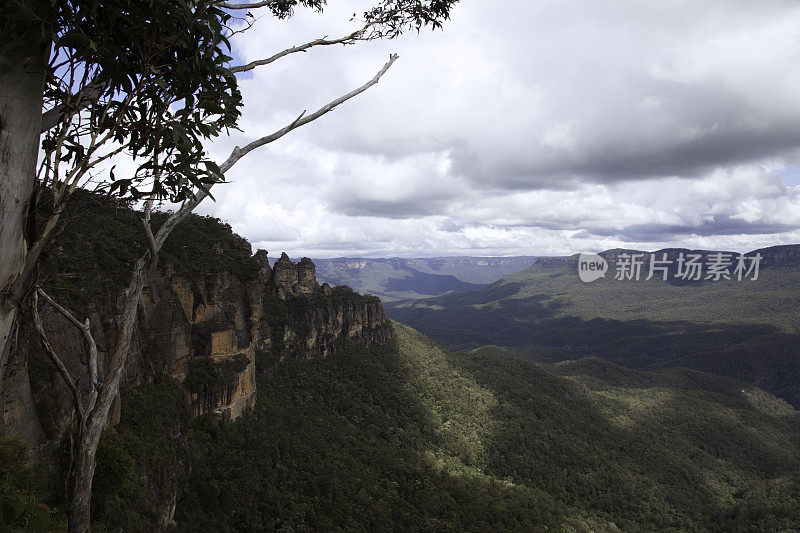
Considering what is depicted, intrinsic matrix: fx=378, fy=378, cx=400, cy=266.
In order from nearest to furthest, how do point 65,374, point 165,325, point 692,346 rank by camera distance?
point 65,374 < point 165,325 < point 692,346

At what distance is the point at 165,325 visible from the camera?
961 inches

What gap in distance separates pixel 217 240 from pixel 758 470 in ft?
304

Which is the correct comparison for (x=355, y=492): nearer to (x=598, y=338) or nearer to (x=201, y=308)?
(x=201, y=308)

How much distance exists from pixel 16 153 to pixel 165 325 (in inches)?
999

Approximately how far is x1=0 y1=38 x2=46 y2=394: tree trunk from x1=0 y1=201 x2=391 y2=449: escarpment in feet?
2.98

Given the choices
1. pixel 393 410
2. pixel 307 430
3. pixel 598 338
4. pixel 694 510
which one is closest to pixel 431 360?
pixel 393 410

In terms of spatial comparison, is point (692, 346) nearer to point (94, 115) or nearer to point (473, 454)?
point (473, 454)

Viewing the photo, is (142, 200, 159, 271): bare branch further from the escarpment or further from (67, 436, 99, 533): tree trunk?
(67, 436, 99, 533): tree trunk

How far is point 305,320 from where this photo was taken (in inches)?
2168

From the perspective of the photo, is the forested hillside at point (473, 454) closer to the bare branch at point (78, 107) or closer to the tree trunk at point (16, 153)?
the tree trunk at point (16, 153)

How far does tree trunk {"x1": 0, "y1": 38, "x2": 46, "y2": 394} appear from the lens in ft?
8.78

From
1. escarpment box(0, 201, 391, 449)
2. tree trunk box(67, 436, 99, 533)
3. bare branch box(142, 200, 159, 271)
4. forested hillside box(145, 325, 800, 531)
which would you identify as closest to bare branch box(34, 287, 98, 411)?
escarpment box(0, 201, 391, 449)

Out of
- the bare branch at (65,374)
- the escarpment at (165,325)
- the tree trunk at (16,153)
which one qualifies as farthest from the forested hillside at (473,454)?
the tree trunk at (16,153)

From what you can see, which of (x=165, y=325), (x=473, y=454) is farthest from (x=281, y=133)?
(x=473, y=454)
